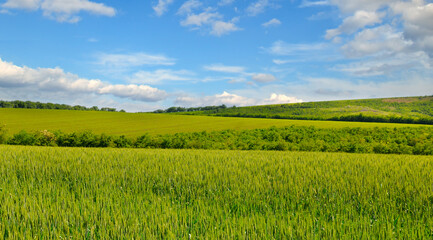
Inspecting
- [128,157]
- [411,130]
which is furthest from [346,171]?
[411,130]

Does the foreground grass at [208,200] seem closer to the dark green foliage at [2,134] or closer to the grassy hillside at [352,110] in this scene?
the dark green foliage at [2,134]

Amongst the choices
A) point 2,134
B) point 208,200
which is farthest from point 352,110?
point 208,200

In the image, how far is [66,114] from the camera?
3120 inches

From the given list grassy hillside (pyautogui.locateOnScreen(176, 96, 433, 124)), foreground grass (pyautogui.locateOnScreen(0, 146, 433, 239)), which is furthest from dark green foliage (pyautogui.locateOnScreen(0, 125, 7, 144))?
grassy hillside (pyautogui.locateOnScreen(176, 96, 433, 124))

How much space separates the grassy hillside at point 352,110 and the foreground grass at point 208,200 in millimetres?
95689

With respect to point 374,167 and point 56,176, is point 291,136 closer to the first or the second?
point 374,167

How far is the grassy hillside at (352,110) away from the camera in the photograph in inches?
3770

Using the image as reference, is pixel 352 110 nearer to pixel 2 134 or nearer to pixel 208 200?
pixel 2 134

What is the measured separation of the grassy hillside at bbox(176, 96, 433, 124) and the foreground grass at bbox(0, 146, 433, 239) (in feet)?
314

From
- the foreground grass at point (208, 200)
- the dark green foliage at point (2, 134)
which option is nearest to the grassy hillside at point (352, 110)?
the dark green foliage at point (2, 134)

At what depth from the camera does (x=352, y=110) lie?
114 meters

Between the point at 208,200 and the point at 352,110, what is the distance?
122225 millimetres

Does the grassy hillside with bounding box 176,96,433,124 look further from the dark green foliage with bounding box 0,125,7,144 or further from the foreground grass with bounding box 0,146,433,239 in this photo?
the foreground grass with bounding box 0,146,433,239

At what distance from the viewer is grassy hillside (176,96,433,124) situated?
9575cm
